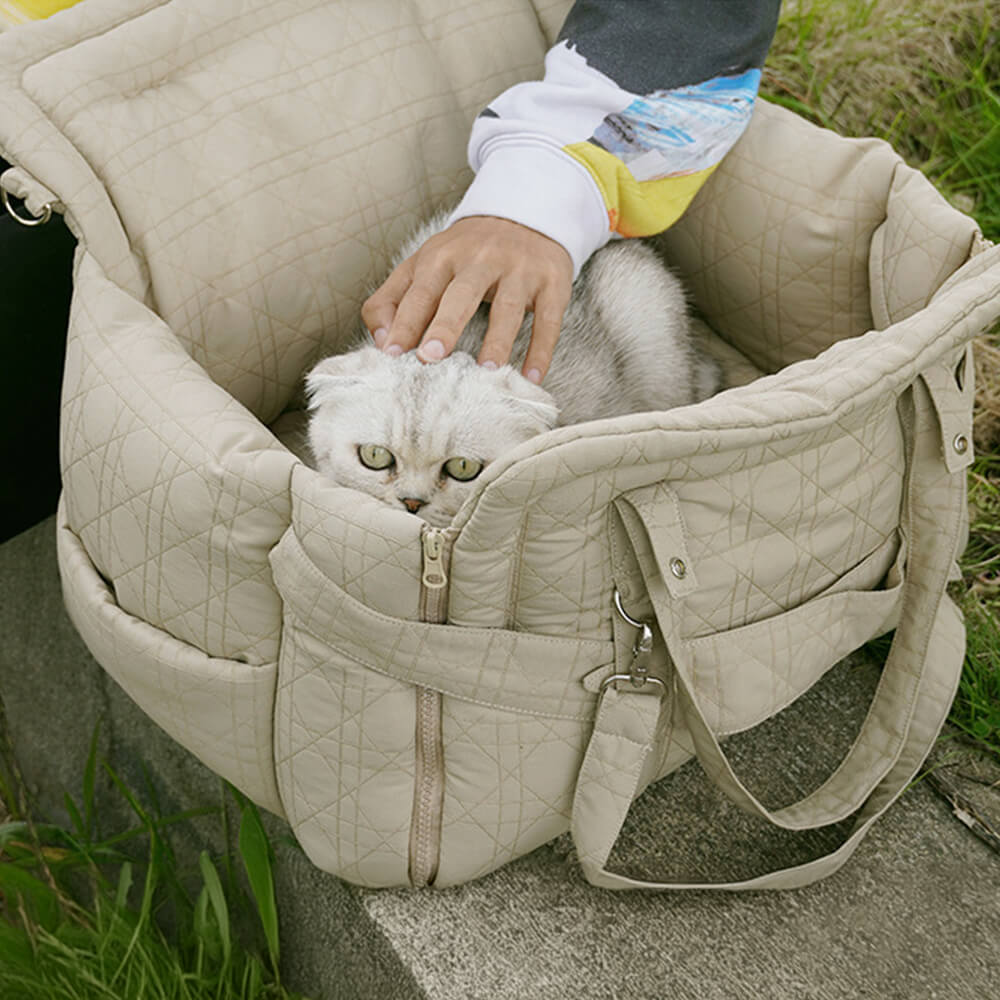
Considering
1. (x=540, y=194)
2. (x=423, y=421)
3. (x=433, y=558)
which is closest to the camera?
(x=433, y=558)

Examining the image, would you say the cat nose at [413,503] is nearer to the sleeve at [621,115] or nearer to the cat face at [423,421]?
the cat face at [423,421]

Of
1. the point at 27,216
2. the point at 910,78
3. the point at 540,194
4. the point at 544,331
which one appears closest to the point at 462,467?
the point at 544,331

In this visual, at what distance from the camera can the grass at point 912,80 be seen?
190cm

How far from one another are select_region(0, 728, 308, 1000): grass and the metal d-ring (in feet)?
1.80

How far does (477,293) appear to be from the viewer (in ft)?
3.66

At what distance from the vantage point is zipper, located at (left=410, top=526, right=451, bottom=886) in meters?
0.87

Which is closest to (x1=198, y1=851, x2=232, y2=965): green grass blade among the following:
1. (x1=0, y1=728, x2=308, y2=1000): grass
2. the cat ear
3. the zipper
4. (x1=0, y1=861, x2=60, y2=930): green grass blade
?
(x1=0, y1=728, x2=308, y2=1000): grass

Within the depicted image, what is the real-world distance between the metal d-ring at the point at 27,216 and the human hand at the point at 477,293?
32 centimetres

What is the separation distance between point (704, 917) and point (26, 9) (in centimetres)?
125

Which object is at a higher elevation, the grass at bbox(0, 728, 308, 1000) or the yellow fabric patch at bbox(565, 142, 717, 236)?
the yellow fabric patch at bbox(565, 142, 717, 236)

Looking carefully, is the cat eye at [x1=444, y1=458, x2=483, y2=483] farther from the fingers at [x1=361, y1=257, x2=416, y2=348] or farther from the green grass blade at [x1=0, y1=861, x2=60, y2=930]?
the green grass blade at [x1=0, y1=861, x2=60, y2=930]

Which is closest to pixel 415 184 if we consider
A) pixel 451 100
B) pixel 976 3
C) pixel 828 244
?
pixel 451 100

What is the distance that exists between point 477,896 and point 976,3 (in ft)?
6.23

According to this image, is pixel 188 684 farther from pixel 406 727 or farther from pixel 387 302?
pixel 387 302
